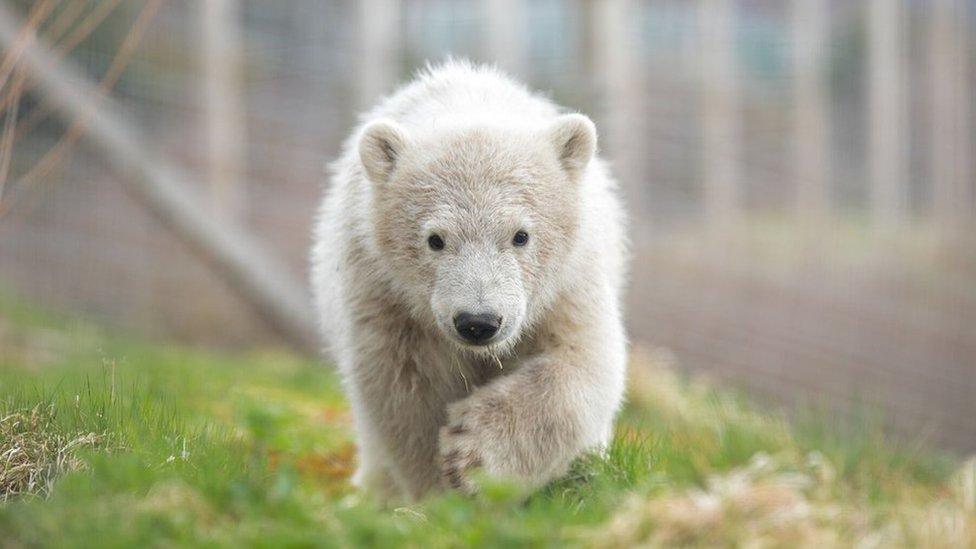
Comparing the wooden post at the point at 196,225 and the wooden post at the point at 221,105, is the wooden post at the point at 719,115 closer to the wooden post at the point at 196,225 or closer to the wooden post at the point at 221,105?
the wooden post at the point at 196,225

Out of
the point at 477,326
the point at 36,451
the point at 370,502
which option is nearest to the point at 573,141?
the point at 477,326

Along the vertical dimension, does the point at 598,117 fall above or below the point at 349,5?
below

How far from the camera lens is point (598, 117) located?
12.5 m

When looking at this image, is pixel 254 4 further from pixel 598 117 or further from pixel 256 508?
pixel 256 508

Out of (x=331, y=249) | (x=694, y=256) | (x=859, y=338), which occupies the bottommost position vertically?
(x=859, y=338)

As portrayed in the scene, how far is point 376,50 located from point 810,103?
20.8ft

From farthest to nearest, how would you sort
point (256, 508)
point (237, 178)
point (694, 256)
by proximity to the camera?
point (694, 256) < point (237, 178) < point (256, 508)

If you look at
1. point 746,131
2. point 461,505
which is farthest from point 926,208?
point 461,505

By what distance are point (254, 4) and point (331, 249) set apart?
7.72m

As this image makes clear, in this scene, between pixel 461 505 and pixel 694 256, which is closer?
pixel 461 505

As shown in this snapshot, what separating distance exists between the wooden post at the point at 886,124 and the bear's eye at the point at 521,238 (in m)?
11.6

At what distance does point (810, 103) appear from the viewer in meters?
15.4

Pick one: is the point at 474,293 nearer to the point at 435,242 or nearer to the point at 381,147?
the point at 435,242

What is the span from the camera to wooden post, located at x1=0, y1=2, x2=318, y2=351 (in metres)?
11.1
